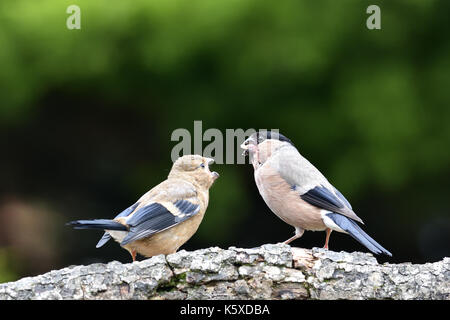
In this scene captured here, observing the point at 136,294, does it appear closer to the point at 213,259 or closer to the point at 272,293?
the point at 213,259

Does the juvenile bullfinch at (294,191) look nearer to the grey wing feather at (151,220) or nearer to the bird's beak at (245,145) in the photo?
the bird's beak at (245,145)

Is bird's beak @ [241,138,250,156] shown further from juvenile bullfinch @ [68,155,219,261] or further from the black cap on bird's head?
juvenile bullfinch @ [68,155,219,261]

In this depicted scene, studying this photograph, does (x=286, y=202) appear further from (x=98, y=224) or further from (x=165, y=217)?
(x=98, y=224)

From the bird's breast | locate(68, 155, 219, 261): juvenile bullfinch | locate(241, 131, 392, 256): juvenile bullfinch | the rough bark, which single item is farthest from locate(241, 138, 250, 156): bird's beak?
the rough bark

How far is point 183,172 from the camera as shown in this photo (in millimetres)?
4828

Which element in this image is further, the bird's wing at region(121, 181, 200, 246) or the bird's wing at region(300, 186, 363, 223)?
the bird's wing at region(300, 186, 363, 223)

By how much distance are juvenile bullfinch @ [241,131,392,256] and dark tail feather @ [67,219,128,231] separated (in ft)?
3.66

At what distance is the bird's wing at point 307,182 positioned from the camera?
4570 millimetres

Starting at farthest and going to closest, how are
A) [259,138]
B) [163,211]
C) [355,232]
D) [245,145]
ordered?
[259,138]
[245,145]
[355,232]
[163,211]

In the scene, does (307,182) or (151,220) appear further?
(307,182)

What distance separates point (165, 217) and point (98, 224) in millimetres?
547

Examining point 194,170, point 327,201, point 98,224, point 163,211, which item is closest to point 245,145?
point 194,170

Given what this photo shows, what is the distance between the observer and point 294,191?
15.3ft

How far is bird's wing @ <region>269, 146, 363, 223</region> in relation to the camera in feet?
15.0
